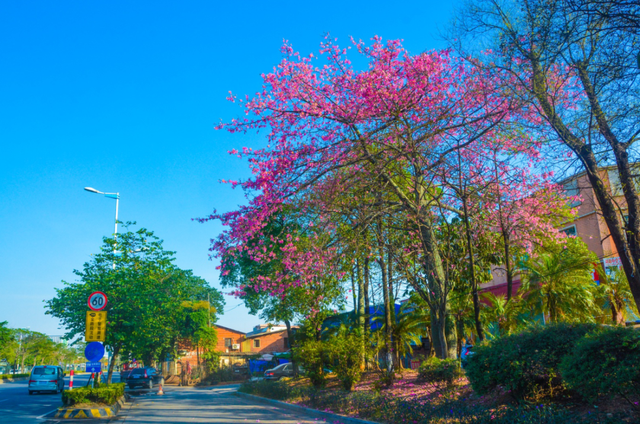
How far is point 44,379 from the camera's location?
29.4m

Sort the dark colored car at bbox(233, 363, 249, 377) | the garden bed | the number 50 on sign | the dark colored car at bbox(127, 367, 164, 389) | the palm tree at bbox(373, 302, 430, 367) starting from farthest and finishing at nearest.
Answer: the dark colored car at bbox(233, 363, 249, 377), the dark colored car at bbox(127, 367, 164, 389), the palm tree at bbox(373, 302, 430, 367), the number 50 on sign, the garden bed

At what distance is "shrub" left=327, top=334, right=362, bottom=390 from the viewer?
1532 centimetres

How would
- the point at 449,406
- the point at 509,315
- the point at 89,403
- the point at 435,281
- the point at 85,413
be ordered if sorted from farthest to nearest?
the point at 509,315 < the point at 89,403 < the point at 85,413 < the point at 435,281 < the point at 449,406

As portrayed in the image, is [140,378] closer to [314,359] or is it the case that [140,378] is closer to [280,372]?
[280,372]

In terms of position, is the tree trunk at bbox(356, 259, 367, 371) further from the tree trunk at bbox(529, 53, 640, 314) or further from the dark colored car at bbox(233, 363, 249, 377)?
the dark colored car at bbox(233, 363, 249, 377)

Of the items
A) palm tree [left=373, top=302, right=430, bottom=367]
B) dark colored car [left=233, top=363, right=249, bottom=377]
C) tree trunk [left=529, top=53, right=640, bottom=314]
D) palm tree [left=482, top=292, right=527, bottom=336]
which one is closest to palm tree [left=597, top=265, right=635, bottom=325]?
palm tree [left=482, top=292, right=527, bottom=336]

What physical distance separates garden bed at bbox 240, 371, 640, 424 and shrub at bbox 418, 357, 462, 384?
157 mm

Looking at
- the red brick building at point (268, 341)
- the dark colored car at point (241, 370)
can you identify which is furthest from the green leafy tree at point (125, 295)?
the red brick building at point (268, 341)

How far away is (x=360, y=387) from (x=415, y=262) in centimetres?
499

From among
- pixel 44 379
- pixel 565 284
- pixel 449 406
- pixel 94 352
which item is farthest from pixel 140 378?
pixel 449 406

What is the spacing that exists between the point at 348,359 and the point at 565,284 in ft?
28.8

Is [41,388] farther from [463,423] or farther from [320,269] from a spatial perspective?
[463,423]

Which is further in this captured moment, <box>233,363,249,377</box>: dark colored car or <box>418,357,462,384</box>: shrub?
<box>233,363,249,377</box>: dark colored car

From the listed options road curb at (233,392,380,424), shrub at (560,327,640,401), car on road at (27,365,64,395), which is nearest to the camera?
shrub at (560,327,640,401)
